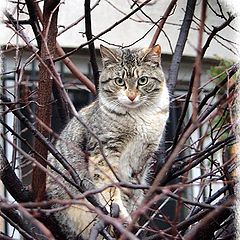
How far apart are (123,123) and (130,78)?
0.15 metres

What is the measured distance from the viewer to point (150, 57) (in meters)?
2.30

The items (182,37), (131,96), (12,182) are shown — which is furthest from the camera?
(131,96)

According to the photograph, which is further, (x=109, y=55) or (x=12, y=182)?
(x=109, y=55)

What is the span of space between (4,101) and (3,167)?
0.57 ft

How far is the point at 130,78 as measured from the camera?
2.28m

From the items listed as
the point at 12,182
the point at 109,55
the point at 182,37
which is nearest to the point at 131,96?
the point at 109,55

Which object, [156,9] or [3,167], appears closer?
[3,167]

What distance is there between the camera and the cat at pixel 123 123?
7.18 feet

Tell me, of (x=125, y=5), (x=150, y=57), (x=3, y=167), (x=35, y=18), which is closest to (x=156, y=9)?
(x=125, y=5)

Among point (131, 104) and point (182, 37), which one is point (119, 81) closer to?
point (131, 104)

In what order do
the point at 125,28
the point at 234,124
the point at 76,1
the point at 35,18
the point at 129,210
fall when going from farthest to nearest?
the point at 125,28
the point at 76,1
the point at 129,210
the point at 35,18
the point at 234,124

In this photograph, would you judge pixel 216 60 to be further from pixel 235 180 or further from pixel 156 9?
pixel 235 180

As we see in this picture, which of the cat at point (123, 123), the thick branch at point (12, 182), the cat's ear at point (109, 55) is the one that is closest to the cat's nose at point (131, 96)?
the cat at point (123, 123)

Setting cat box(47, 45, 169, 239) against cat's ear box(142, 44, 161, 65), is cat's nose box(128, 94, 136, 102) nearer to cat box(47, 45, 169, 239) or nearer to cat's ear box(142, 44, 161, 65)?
cat box(47, 45, 169, 239)
